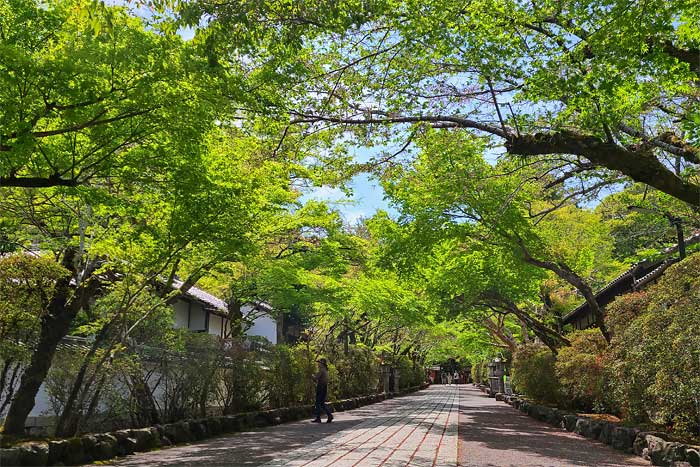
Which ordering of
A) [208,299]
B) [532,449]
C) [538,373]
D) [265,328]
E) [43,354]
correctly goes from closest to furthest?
[43,354]
[532,449]
[538,373]
[208,299]
[265,328]

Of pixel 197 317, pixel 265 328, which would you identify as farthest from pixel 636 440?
pixel 265 328

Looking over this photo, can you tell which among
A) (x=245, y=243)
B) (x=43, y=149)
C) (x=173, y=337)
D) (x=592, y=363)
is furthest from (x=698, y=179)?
(x=43, y=149)

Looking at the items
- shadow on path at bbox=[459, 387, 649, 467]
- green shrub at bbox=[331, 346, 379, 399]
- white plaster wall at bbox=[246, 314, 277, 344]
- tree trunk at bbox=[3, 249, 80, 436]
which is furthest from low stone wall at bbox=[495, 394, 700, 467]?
white plaster wall at bbox=[246, 314, 277, 344]

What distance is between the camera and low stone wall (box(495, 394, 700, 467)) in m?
7.43

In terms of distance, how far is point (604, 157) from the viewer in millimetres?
7668

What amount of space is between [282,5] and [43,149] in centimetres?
371

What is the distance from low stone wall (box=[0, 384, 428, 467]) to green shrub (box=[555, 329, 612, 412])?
815 cm

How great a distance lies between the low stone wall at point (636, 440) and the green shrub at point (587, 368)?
68cm

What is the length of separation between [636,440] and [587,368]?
3.95 meters

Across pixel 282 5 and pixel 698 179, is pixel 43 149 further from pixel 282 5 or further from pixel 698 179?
pixel 698 179

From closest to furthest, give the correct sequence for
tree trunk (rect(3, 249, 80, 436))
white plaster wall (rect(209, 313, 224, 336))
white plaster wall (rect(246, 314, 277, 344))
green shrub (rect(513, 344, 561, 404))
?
tree trunk (rect(3, 249, 80, 436)), green shrub (rect(513, 344, 561, 404)), white plaster wall (rect(209, 313, 224, 336)), white plaster wall (rect(246, 314, 277, 344))

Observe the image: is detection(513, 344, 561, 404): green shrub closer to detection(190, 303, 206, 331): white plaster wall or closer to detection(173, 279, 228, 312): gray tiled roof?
detection(173, 279, 228, 312): gray tiled roof

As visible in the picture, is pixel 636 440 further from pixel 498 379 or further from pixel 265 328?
pixel 498 379

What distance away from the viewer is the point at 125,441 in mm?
8727
